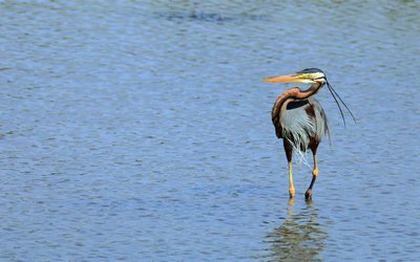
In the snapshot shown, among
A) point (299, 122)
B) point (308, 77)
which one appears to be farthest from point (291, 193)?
point (308, 77)

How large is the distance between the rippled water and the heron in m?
0.54

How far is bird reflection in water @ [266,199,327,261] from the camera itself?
13.2 m

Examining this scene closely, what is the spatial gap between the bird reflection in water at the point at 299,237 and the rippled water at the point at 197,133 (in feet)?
0.10

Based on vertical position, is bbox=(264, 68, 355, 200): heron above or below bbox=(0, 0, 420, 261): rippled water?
above

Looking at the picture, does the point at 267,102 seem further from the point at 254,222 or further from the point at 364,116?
the point at 254,222

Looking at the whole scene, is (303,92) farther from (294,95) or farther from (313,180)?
(313,180)

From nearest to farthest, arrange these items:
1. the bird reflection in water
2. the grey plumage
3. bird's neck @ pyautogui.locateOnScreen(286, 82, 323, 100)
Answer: the bird reflection in water, bird's neck @ pyautogui.locateOnScreen(286, 82, 323, 100), the grey plumage

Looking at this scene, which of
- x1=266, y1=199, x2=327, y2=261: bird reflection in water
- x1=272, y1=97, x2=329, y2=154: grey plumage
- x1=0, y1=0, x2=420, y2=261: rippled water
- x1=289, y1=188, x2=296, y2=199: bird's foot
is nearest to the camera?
x1=266, y1=199, x2=327, y2=261: bird reflection in water

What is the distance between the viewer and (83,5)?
25156mm

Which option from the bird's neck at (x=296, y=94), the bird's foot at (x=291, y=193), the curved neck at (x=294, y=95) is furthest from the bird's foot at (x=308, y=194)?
the bird's neck at (x=296, y=94)

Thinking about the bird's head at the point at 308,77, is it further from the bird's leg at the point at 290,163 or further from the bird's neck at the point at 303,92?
the bird's leg at the point at 290,163

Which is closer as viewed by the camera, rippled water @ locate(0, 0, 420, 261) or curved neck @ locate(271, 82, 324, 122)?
rippled water @ locate(0, 0, 420, 261)

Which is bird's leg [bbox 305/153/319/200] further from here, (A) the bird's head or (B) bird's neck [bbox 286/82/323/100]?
(A) the bird's head

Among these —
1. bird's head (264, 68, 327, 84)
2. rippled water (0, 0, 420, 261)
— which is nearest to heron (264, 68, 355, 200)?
bird's head (264, 68, 327, 84)
